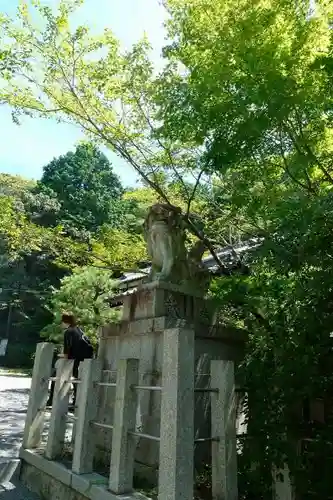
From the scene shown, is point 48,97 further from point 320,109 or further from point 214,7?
point 320,109

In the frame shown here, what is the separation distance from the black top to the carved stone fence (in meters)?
1.41

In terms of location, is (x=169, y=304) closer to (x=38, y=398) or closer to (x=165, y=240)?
(x=165, y=240)

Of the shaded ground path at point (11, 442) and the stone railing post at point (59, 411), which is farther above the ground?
the stone railing post at point (59, 411)

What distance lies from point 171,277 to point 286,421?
2240 mm

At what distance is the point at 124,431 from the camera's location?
11.2ft

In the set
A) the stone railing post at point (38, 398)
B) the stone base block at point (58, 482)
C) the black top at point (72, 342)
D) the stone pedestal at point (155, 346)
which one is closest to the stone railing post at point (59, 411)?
the stone base block at point (58, 482)

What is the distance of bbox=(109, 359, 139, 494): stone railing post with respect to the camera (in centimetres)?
331

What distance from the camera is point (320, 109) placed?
4.19m

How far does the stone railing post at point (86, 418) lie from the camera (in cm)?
379

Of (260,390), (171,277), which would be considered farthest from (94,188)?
(260,390)

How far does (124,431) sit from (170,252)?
2.17m

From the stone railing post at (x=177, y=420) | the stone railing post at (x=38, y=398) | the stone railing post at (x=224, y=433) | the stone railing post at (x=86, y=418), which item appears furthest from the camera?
the stone railing post at (x=38, y=398)

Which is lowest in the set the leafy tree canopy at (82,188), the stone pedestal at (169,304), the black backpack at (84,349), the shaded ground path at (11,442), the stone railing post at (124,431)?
the shaded ground path at (11,442)

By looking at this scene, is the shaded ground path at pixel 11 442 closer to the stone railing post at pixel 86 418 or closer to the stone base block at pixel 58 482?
the stone base block at pixel 58 482
